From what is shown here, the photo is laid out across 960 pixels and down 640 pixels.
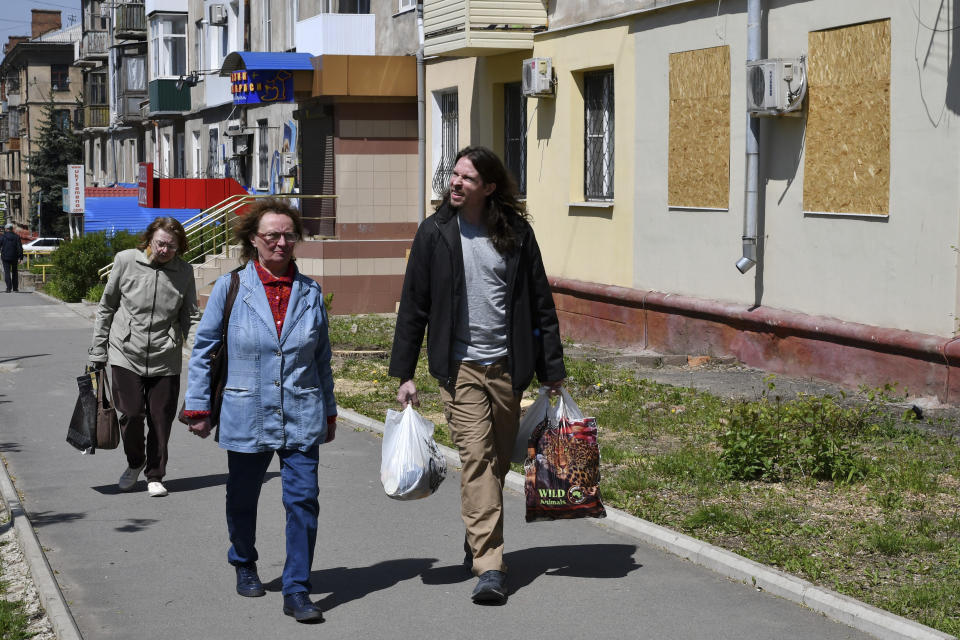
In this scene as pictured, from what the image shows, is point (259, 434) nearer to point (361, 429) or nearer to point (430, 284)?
point (430, 284)

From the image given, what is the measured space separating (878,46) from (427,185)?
12095 mm

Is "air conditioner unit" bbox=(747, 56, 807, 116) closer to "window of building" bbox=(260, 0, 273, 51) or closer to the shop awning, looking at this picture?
the shop awning

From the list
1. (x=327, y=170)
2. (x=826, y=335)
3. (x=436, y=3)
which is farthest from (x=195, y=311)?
(x=327, y=170)

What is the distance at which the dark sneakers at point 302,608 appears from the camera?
556cm

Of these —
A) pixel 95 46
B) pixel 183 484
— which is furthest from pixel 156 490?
pixel 95 46

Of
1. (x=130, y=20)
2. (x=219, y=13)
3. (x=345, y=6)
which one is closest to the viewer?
(x=345, y=6)

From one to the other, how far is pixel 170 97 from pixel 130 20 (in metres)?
12.1

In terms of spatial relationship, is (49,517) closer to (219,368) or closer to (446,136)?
(219,368)

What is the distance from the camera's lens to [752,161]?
1331 centimetres

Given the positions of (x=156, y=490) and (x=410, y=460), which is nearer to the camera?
(x=410, y=460)

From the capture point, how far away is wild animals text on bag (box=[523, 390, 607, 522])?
6059mm

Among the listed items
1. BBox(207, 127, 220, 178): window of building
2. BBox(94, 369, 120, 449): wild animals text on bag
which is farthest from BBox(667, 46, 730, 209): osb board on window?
BBox(207, 127, 220, 178): window of building

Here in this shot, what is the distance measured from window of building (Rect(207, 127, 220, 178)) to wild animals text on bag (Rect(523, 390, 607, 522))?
29.1m

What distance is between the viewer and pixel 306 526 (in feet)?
18.5
